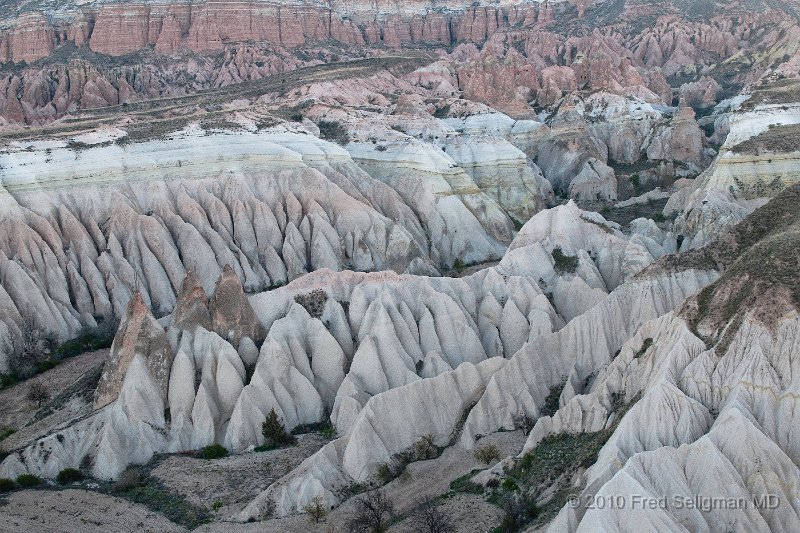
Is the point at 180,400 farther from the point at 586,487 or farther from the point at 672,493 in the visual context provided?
the point at 672,493

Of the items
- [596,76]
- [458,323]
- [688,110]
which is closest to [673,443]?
[458,323]

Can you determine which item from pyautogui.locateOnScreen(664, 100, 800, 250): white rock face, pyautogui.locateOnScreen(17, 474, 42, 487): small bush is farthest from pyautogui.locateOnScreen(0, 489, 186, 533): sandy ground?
pyautogui.locateOnScreen(664, 100, 800, 250): white rock face

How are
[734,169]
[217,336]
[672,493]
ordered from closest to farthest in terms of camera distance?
[672,493]
[217,336]
[734,169]

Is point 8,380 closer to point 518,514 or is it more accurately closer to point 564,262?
point 564,262

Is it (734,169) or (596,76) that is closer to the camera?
(734,169)

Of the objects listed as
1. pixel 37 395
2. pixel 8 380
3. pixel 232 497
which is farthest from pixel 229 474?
pixel 8 380

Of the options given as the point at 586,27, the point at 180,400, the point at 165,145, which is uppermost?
the point at 586,27

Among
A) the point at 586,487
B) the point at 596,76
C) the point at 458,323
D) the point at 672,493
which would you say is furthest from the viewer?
the point at 596,76
